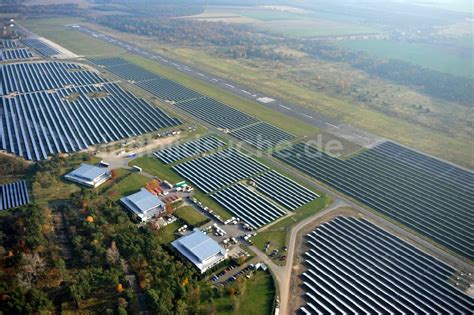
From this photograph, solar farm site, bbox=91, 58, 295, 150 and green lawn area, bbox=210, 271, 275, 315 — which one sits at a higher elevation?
solar farm site, bbox=91, 58, 295, 150

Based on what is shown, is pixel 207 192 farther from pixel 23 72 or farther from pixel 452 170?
pixel 23 72

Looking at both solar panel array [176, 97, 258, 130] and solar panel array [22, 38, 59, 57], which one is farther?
solar panel array [22, 38, 59, 57]

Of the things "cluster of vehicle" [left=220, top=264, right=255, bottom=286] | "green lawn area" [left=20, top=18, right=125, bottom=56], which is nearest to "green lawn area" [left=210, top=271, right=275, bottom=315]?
"cluster of vehicle" [left=220, top=264, right=255, bottom=286]

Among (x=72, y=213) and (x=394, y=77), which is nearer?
(x=72, y=213)

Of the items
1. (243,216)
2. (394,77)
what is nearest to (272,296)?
(243,216)

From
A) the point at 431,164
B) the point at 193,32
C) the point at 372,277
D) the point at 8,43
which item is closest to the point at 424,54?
Answer: the point at 431,164

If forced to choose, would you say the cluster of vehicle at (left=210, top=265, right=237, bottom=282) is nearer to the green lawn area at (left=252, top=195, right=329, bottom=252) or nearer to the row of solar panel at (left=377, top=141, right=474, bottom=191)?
the green lawn area at (left=252, top=195, right=329, bottom=252)
